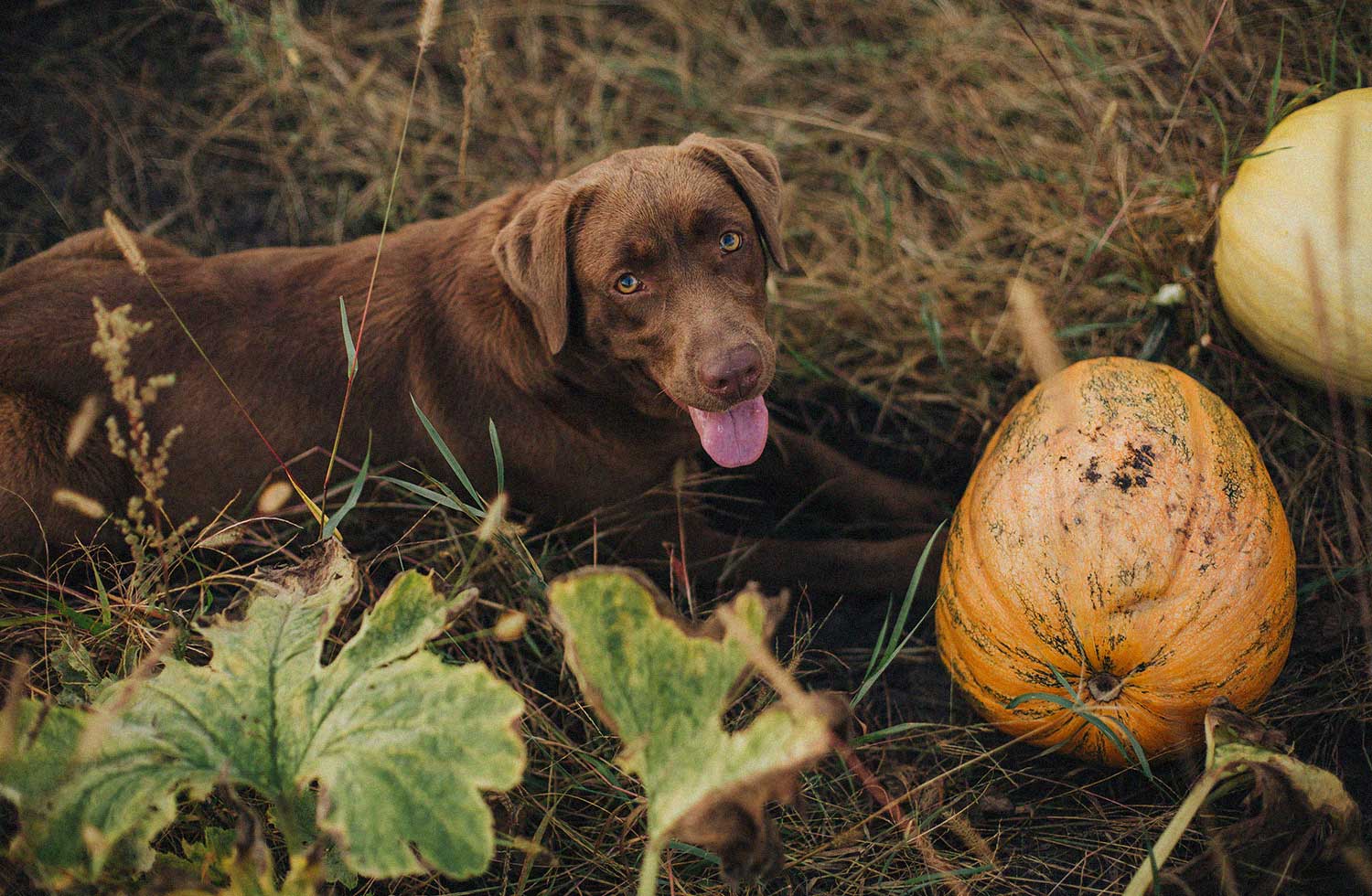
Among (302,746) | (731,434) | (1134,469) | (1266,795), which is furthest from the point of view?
(731,434)

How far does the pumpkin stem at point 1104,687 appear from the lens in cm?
255

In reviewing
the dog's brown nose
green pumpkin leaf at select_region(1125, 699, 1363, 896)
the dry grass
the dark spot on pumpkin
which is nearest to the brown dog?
the dog's brown nose

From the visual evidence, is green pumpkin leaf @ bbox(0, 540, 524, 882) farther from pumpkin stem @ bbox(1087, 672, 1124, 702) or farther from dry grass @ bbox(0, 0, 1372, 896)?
pumpkin stem @ bbox(1087, 672, 1124, 702)

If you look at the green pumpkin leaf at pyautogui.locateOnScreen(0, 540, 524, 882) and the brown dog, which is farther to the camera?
the brown dog

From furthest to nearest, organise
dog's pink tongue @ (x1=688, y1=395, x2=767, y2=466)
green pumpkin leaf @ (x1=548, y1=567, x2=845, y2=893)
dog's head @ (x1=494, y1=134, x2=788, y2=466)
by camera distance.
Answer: dog's pink tongue @ (x1=688, y1=395, x2=767, y2=466)
dog's head @ (x1=494, y1=134, x2=788, y2=466)
green pumpkin leaf @ (x1=548, y1=567, x2=845, y2=893)

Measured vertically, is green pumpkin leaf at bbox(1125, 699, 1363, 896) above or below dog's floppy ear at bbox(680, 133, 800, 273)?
below

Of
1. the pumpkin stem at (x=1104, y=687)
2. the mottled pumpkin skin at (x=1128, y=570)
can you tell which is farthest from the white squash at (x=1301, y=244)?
the pumpkin stem at (x=1104, y=687)

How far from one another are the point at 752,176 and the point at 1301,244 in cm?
156

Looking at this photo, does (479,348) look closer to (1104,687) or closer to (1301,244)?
(1104,687)

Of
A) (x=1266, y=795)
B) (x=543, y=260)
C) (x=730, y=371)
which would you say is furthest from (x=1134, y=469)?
(x=543, y=260)

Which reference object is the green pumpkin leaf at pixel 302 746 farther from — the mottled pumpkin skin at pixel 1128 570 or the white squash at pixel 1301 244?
the white squash at pixel 1301 244

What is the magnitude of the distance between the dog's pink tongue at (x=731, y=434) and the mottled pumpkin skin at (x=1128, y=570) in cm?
71

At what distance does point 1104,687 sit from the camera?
8.41 feet

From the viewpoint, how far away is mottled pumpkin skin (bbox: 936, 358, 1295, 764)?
97.2 inches
